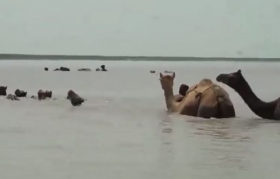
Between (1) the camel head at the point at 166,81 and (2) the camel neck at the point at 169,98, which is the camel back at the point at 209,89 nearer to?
(2) the camel neck at the point at 169,98

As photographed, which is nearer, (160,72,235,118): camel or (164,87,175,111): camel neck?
(160,72,235,118): camel

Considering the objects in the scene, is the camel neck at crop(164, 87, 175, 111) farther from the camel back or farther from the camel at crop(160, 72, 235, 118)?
the camel back

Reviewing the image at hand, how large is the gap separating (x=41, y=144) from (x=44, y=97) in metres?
9.33

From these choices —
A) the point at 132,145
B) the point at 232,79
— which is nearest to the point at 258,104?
the point at 232,79

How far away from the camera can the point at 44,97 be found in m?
19.7

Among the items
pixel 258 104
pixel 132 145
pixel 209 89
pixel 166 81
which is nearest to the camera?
pixel 132 145

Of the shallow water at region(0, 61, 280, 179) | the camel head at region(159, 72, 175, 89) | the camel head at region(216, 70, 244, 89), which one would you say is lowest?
the shallow water at region(0, 61, 280, 179)

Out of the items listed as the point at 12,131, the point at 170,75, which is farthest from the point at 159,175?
the point at 170,75

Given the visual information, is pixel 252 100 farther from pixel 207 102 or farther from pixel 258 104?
pixel 207 102

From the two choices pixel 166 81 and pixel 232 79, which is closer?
pixel 232 79

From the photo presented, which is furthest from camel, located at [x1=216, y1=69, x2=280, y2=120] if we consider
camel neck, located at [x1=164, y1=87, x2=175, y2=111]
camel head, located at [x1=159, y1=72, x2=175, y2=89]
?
camel head, located at [x1=159, y1=72, x2=175, y2=89]

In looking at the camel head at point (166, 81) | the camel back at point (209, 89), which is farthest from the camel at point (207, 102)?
the camel head at point (166, 81)

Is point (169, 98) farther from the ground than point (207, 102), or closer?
closer

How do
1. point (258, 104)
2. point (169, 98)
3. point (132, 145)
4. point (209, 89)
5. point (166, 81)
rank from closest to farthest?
1. point (132, 145)
2. point (209, 89)
3. point (258, 104)
4. point (169, 98)
5. point (166, 81)
